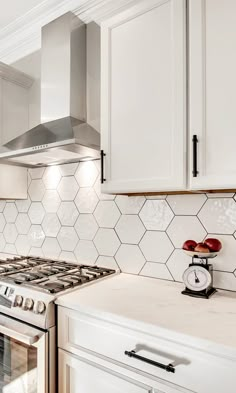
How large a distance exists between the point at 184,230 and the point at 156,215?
0.61 ft

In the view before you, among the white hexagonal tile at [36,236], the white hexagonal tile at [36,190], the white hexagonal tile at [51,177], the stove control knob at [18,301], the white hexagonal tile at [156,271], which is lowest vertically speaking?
the stove control knob at [18,301]

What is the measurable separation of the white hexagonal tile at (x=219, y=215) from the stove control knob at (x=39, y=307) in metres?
0.88

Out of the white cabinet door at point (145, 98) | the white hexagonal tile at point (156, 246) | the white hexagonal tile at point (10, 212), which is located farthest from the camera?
the white hexagonal tile at point (10, 212)

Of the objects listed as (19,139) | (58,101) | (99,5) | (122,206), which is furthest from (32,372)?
(99,5)

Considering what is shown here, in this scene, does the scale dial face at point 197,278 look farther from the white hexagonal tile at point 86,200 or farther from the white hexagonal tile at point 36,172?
the white hexagonal tile at point 36,172

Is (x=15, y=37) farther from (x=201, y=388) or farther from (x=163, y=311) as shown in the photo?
(x=201, y=388)

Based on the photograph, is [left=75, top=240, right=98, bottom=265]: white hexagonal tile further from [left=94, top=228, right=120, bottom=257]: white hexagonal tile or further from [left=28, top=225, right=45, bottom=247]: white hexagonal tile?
[left=28, top=225, right=45, bottom=247]: white hexagonal tile

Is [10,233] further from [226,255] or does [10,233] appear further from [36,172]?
[226,255]

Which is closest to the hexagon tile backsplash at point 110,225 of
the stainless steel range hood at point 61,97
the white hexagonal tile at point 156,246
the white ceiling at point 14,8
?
the white hexagonal tile at point 156,246

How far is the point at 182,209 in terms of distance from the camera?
1.58 metres

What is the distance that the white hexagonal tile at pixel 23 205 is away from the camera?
2.34m

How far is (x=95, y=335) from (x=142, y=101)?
1.05 m

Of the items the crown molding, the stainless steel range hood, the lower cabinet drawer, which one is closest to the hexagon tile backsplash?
the stainless steel range hood

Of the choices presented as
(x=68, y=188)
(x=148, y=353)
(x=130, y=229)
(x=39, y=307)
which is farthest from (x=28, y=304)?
(x=68, y=188)
